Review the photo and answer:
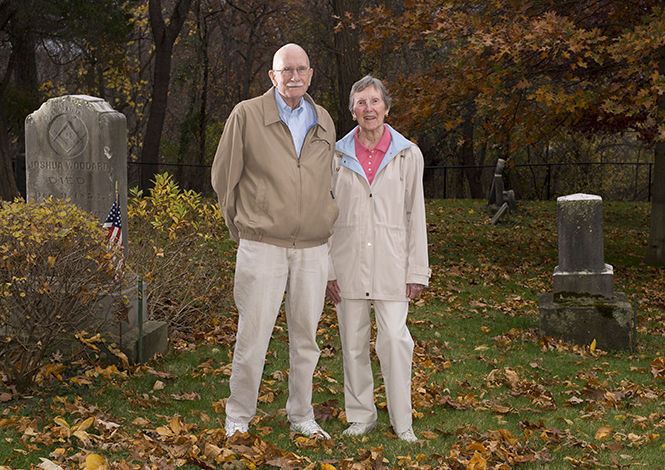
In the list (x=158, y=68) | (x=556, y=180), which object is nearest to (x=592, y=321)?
(x=158, y=68)

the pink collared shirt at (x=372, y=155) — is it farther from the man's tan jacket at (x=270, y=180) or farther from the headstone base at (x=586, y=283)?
the headstone base at (x=586, y=283)

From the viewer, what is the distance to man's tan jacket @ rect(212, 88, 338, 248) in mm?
4516

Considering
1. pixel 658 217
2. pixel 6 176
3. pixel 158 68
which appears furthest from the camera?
pixel 158 68

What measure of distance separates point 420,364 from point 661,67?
7350 mm

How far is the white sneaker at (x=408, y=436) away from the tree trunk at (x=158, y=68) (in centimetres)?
1526

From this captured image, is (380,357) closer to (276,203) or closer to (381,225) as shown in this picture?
(381,225)

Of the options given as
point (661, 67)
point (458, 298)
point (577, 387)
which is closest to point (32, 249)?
point (577, 387)

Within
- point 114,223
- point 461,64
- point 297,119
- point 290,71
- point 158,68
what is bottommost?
point 114,223

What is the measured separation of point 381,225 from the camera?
4746mm

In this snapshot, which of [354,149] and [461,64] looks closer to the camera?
[354,149]

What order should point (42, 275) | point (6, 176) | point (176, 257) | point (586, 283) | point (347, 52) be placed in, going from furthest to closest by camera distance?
point (6, 176)
point (347, 52)
point (586, 283)
point (176, 257)
point (42, 275)

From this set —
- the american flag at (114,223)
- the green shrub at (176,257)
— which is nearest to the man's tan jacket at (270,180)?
the american flag at (114,223)

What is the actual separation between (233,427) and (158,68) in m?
16.0

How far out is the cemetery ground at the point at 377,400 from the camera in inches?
181
